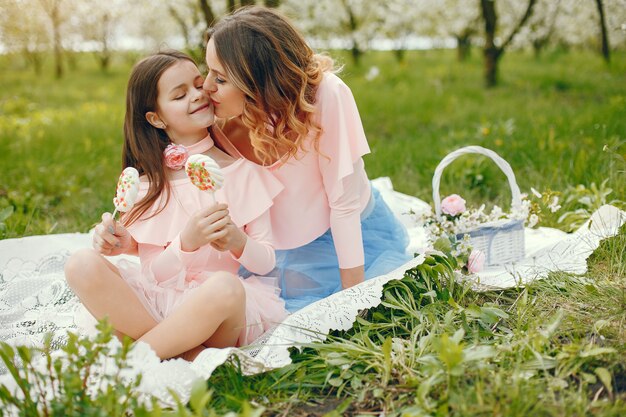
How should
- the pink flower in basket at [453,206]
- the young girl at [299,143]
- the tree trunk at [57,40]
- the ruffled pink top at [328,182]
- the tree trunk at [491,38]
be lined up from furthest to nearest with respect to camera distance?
the tree trunk at [57,40] < the tree trunk at [491,38] < the pink flower in basket at [453,206] < the ruffled pink top at [328,182] < the young girl at [299,143]

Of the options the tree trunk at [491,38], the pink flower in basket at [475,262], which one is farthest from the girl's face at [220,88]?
the tree trunk at [491,38]

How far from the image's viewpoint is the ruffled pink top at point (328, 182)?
2.23 metres

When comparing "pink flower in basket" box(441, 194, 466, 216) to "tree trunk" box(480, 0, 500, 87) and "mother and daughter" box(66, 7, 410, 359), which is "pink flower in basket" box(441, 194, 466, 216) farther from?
"tree trunk" box(480, 0, 500, 87)

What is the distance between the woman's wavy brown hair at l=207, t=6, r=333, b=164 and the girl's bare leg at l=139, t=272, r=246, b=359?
52 cm

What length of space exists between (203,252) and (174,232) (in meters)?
0.12

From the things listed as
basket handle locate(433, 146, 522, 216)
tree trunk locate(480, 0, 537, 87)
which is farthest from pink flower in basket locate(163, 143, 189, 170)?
tree trunk locate(480, 0, 537, 87)

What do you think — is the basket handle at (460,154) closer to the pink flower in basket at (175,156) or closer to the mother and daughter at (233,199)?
the mother and daughter at (233,199)

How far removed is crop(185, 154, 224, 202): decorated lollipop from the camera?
1941mm

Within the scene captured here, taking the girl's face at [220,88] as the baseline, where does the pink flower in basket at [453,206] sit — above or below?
below

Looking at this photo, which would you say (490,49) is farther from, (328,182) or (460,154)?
(328,182)

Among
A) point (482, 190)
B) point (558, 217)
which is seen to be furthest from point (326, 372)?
point (482, 190)

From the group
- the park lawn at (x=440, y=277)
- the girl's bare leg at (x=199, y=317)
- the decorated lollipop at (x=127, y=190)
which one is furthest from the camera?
the decorated lollipop at (x=127, y=190)

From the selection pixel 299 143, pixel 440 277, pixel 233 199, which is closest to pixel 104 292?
pixel 233 199

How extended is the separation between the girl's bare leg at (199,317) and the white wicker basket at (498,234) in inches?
39.3
